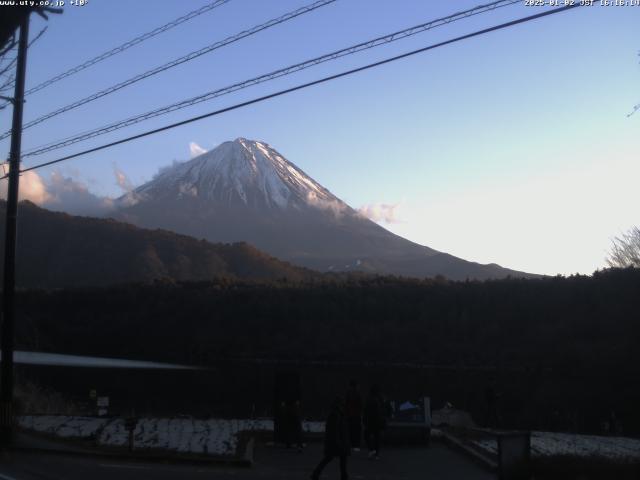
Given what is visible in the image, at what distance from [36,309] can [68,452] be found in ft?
206

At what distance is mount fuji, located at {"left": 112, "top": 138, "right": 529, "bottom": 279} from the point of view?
154 metres

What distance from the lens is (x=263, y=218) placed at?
16625 centimetres

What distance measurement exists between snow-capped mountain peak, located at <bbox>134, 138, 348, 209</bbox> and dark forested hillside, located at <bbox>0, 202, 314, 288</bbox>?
183 ft

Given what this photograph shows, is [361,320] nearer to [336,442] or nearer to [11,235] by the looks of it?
[11,235]

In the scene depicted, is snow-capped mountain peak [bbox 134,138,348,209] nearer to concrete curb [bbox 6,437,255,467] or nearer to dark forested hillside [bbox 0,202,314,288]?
dark forested hillside [bbox 0,202,314,288]

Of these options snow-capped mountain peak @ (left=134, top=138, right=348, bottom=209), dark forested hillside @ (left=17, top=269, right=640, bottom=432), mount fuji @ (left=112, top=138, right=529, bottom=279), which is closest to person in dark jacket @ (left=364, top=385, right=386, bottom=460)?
dark forested hillside @ (left=17, top=269, right=640, bottom=432)

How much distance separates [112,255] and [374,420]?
9254cm

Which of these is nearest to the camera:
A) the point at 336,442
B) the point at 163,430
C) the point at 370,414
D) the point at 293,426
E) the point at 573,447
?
the point at 336,442

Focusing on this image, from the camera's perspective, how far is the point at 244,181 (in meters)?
179

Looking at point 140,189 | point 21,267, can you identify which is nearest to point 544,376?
point 21,267

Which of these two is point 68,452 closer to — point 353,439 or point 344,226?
point 353,439

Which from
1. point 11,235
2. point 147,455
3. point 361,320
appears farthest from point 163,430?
point 361,320

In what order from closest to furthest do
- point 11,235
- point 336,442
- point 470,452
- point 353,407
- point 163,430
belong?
1. point 336,442
2. point 353,407
3. point 470,452
4. point 11,235
5. point 163,430

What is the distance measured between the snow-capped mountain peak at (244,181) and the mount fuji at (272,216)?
0.21 metres
